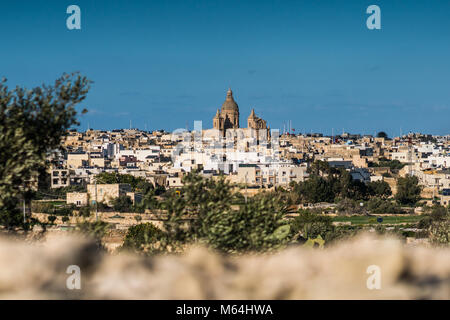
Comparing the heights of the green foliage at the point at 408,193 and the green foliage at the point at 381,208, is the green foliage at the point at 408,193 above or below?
above

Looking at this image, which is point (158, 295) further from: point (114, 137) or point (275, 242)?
point (114, 137)

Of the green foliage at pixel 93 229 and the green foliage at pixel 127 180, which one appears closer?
the green foliage at pixel 93 229

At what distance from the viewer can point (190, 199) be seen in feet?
25.2

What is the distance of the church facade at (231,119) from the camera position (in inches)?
4496

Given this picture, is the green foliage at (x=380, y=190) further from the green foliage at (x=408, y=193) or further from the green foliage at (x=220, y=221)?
the green foliage at (x=220, y=221)

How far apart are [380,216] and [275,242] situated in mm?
32459

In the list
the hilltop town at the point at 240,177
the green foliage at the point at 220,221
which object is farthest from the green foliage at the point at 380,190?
the green foliage at the point at 220,221

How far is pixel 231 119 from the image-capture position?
11594cm

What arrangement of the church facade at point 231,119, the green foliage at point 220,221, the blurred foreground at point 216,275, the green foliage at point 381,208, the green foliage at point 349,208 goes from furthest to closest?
the church facade at point 231,119 < the green foliage at point 381,208 < the green foliage at point 349,208 < the green foliage at point 220,221 < the blurred foreground at point 216,275

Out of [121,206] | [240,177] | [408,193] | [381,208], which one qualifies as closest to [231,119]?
[240,177]

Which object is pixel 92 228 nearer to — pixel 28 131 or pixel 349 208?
pixel 28 131

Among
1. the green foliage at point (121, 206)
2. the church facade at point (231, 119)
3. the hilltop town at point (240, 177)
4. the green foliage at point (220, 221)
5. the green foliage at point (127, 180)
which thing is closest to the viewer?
the green foliage at point (220, 221)

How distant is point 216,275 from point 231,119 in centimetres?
11039

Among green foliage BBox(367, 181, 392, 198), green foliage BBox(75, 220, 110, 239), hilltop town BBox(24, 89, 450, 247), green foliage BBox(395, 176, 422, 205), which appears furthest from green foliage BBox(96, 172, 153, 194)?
green foliage BBox(75, 220, 110, 239)
